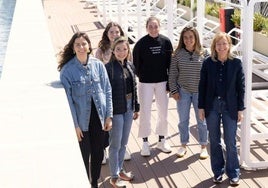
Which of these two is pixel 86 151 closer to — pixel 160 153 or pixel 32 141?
pixel 32 141

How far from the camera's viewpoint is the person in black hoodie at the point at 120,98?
4141 millimetres

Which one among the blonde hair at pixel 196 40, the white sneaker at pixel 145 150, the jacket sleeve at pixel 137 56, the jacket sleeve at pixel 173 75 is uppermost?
the blonde hair at pixel 196 40

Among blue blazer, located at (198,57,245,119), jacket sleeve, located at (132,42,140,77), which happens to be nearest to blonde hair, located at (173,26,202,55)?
jacket sleeve, located at (132,42,140,77)

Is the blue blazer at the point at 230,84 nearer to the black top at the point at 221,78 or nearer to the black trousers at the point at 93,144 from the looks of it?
the black top at the point at 221,78

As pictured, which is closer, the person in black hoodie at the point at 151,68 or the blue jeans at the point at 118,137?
the blue jeans at the point at 118,137

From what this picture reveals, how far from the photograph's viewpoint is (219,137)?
4.33m

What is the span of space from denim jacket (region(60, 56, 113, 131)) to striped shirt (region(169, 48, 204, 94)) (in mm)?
1093

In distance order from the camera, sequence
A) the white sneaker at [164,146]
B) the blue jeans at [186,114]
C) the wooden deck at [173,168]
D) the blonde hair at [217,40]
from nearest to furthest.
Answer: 1. the blonde hair at [217,40]
2. the wooden deck at [173,168]
3. the blue jeans at [186,114]
4. the white sneaker at [164,146]

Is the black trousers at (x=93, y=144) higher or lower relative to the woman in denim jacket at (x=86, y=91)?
lower

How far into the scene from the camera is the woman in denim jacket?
3.69 meters

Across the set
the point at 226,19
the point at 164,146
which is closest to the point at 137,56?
the point at 164,146

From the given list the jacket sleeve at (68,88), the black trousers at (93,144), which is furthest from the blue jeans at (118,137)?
the jacket sleeve at (68,88)

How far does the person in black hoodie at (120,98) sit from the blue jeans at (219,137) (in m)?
0.68

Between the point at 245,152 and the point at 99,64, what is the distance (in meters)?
1.70
